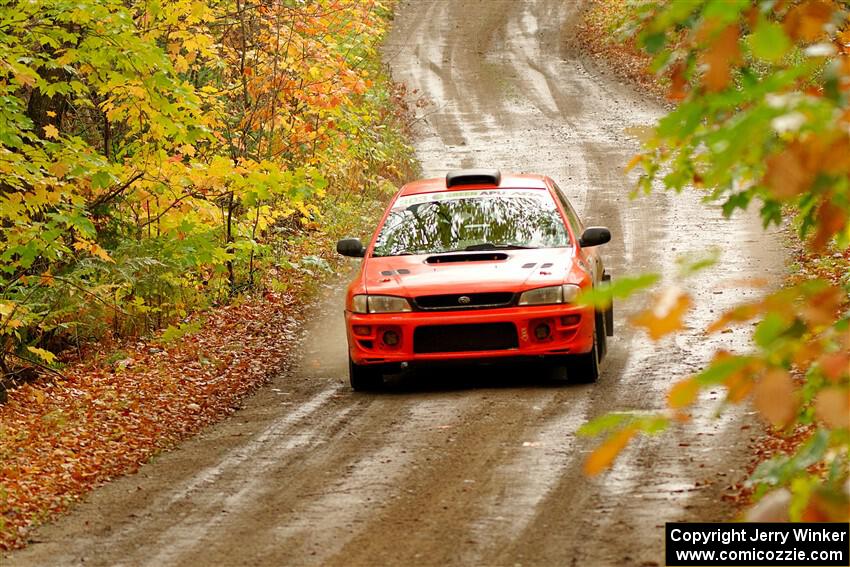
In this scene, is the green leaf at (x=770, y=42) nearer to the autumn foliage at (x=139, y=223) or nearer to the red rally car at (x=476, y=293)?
the autumn foliage at (x=139, y=223)

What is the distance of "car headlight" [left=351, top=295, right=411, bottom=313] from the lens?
1016cm

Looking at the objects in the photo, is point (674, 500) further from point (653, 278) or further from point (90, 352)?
point (90, 352)

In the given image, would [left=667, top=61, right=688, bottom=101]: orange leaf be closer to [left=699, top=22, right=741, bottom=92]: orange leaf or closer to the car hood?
[left=699, top=22, right=741, bottom=92]: orange leaf

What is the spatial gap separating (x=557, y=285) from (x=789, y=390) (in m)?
7.55

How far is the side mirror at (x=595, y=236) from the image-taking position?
10.6 m

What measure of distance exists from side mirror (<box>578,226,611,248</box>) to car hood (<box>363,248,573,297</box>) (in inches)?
6.6

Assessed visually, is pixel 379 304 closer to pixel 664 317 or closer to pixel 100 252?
pixel 100 252

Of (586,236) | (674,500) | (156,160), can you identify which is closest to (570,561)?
(674,500)

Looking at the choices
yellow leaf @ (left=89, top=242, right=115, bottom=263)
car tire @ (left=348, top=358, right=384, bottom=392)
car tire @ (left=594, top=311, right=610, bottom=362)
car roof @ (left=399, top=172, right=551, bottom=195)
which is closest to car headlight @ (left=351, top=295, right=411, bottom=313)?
car tire @ (left=348, top=358, right=384, bottom=392)

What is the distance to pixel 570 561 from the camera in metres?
5.91

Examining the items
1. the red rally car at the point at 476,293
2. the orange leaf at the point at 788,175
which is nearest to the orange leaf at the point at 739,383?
the orange leaf at the point at 788,175

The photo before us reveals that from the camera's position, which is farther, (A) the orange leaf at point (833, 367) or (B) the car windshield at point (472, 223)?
(B) the car windshield at point (472, 223)

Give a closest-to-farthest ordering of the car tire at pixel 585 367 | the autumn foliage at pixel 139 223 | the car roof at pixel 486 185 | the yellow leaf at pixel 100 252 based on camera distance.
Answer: the autumn foliage at pixel 139 223 < the car tire at pixel 585 367 < the yellow leaf at pixel 100 252 < the car roof at pixel 486 185

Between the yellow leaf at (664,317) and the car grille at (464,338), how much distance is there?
24.4 ft
